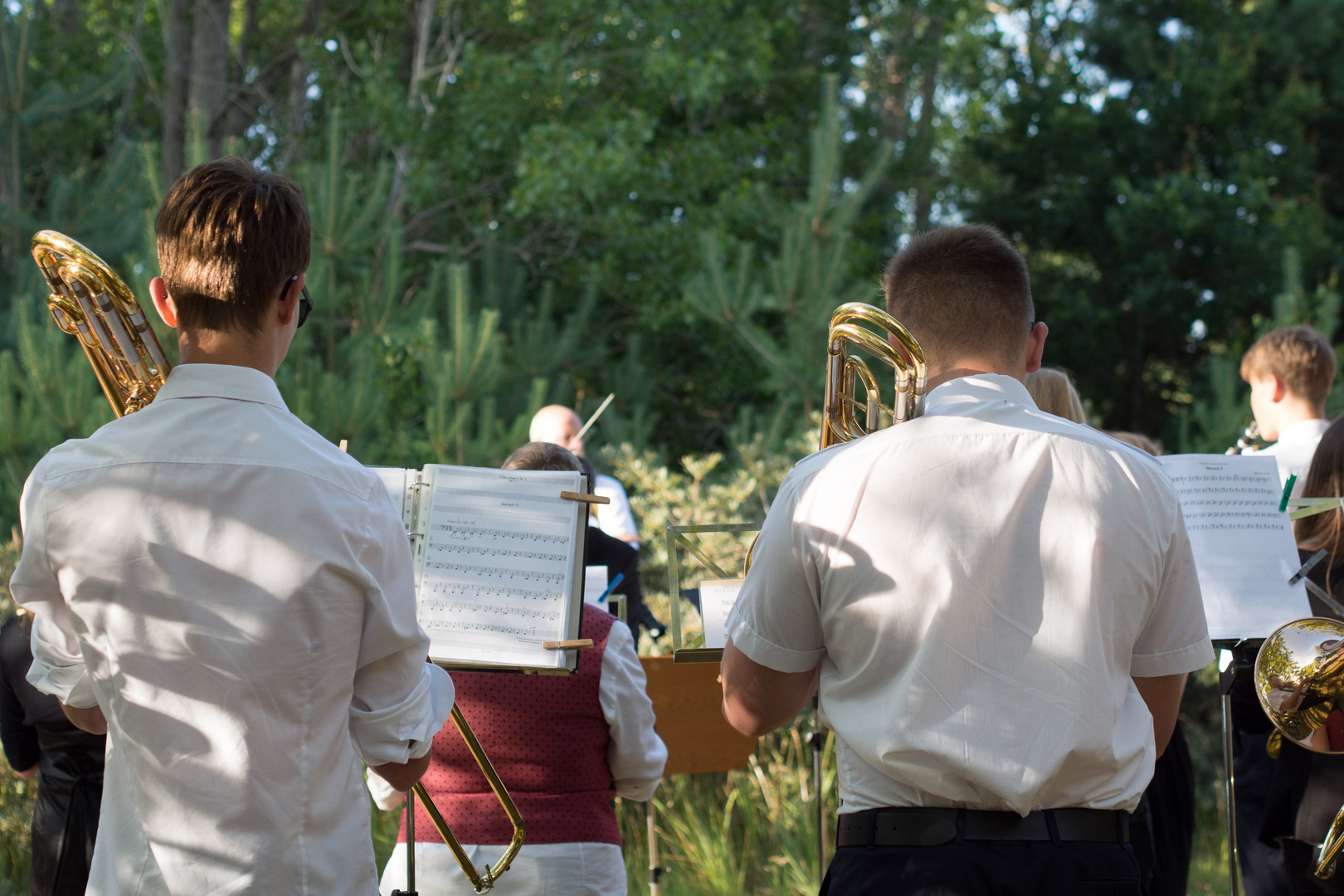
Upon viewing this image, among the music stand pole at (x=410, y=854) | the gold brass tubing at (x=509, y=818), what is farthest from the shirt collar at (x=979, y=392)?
the music stand pole at (x=410, y=854)

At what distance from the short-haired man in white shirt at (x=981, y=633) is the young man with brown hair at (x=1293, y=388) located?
233cm

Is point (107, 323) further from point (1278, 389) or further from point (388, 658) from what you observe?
point (1278, 389)

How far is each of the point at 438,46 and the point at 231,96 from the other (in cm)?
205

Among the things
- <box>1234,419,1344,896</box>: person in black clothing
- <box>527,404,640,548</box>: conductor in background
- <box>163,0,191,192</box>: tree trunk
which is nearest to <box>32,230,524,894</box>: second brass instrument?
<box>1234,419,1344,896</box>: person in black clothing

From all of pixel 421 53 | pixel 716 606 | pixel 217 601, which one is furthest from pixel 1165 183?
pixel 217 601

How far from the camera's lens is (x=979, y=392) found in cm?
175

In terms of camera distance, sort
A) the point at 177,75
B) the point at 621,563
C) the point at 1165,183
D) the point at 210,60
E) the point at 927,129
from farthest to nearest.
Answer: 1. the point at 927,129
2. the point at 1165,183
3. the point at 177,75
4. the point at 210,60
5. the point at 621,563

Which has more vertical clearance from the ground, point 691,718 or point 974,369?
point 974,369

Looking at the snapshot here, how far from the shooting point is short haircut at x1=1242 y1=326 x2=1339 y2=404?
12.0ft

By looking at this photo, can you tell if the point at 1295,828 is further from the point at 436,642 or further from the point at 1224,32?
the point at 1224,32

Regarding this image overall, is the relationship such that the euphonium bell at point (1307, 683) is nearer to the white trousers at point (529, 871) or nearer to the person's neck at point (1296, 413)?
the white trousers at point (529, 871)

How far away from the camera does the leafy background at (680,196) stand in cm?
675

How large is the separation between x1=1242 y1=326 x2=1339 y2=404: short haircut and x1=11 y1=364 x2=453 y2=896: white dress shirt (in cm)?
325

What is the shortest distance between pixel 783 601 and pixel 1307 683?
1.36 meters
